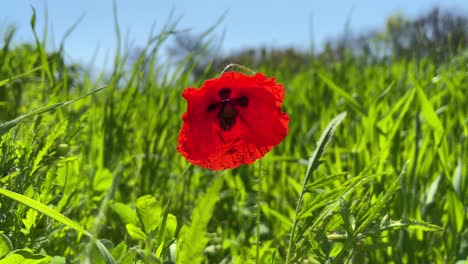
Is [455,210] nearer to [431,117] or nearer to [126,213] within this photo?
[431,117]

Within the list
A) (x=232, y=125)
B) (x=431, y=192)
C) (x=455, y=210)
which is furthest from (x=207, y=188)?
(x=431, y=192)

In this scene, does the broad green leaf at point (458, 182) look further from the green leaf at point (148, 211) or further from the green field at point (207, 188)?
the green leaf at point (148, 211)

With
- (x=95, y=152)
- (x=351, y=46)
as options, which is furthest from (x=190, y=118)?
(x=351, y=46)

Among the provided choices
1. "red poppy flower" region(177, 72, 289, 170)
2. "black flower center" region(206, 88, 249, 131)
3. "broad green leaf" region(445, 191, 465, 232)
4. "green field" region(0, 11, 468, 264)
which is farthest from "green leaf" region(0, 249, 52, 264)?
"broad green leaf" region(445, 191, 465, 232)

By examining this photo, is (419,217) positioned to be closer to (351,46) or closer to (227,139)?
(227,139)

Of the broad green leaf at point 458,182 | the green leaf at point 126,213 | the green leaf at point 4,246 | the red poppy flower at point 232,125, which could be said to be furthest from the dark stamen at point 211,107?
the broad green leaf at point 458,182

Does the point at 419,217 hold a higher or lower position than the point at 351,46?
lower
